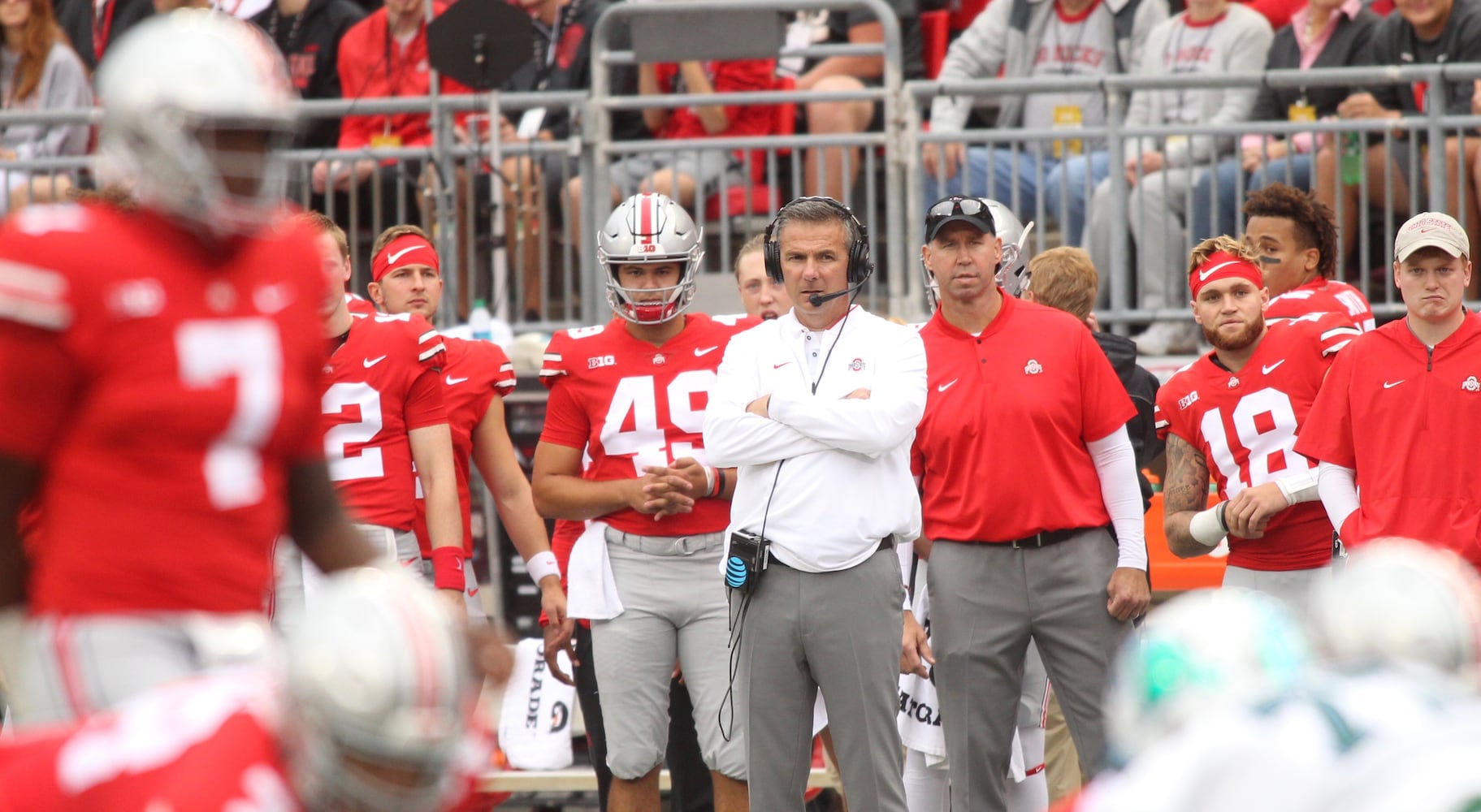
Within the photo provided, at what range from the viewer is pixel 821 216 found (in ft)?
18.9

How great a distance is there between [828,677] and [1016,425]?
40.6 inches

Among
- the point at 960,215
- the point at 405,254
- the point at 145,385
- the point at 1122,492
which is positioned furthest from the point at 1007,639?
the point at 145,385

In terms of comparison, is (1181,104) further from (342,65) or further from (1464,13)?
(342,65)

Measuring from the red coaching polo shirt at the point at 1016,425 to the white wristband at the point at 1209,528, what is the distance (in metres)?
0.45

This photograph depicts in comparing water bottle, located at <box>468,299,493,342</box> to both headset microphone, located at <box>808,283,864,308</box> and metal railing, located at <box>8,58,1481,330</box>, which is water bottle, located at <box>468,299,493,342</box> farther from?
headset microphone, located at <box>808,283,864,308</box>

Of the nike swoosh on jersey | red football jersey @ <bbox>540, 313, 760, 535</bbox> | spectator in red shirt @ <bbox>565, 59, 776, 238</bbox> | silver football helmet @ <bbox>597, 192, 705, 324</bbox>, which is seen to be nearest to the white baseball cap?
red football jersey @ <bbox>540, 313, 760, 535</bbox>

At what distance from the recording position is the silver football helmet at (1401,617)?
253 centimetres

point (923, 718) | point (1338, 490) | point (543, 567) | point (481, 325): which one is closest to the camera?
point (1338, 490)

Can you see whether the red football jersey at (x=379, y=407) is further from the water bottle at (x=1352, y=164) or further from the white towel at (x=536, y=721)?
the water bottle at (x=1352, y=164)

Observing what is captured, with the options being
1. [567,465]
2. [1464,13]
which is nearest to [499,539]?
[567,465]

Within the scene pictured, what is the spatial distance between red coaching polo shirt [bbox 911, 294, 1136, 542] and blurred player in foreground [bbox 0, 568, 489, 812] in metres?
3.48

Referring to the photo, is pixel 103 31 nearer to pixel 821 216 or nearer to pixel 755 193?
pixel 755 193

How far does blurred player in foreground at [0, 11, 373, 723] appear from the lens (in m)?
3.03

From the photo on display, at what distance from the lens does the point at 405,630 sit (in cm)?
237
